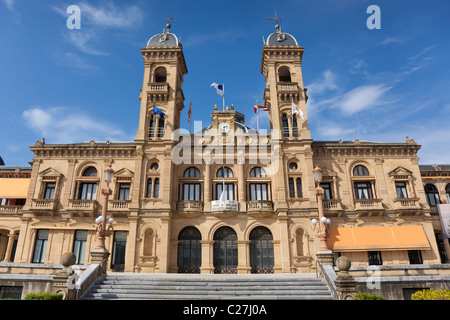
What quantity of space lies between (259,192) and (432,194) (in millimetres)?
20010

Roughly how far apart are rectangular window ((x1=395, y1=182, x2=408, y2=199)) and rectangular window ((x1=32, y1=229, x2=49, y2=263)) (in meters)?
34.7

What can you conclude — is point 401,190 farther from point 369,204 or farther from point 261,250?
point 261,250

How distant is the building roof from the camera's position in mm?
34938

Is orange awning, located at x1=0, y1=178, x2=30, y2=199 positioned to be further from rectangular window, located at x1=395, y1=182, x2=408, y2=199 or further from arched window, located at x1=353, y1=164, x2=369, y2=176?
rectangular window, located at x1=395, y1=182, x2=408, y2=199

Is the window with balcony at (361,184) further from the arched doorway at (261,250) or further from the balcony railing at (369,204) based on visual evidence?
the arched doorway at (261,250)

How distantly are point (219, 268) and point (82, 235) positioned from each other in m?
13.4

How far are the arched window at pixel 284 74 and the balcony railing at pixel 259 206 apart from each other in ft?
51.7

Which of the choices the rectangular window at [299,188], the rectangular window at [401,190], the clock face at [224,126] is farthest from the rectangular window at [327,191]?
the clock face at [224,126]

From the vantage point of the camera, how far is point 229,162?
101 feet

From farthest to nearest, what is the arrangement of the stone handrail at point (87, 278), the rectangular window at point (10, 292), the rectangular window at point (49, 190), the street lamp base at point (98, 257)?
the rectangular window at point (49, 190) < the street lamp base at point (98, 257) < the rectangular window at point (10, 292) < the stone handrail at point (87, 278)

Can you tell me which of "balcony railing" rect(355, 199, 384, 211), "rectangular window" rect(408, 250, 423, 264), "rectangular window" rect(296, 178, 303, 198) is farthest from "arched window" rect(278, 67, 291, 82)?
"rectangular window" rect(408, 250, 423, 264)

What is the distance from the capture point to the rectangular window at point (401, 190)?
30469 millimetres

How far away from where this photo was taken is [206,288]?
1803 cm

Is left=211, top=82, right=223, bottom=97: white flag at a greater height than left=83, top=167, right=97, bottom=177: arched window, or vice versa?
left=211, top=82, right=223, bottom=97: white flag
